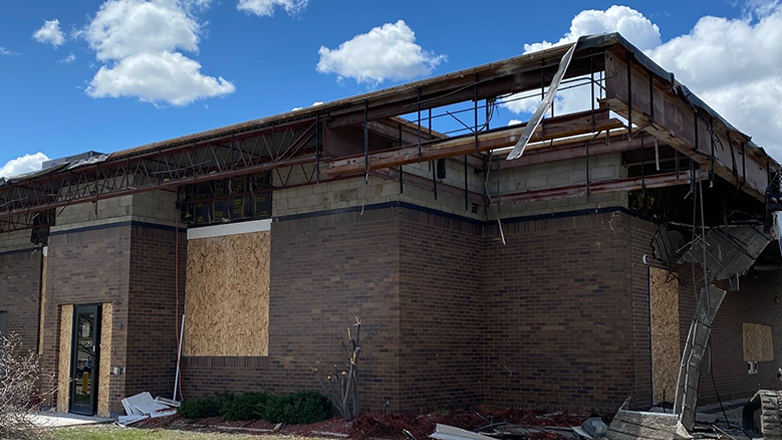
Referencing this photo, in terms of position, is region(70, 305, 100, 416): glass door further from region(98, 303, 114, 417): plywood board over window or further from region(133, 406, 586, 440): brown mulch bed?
region(133, 406, 586, 440): brown mulch bed

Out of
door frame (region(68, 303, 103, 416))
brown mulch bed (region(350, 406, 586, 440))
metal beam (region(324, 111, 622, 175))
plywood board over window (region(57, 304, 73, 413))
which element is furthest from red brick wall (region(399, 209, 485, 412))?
plywood board over window (region(57, 304, 73, 413))

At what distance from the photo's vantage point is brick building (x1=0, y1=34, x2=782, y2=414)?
14.8 m

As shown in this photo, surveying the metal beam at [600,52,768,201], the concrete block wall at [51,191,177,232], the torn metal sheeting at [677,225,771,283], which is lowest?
the torn metal sheeting at [677,225,771,283]

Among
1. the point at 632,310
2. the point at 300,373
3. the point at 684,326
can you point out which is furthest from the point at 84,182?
the point at 684,326

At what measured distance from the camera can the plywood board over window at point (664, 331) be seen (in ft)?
54.1

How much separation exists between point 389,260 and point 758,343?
13581 mm

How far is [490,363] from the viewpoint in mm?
17047

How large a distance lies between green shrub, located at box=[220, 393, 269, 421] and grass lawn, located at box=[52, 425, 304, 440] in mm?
1179

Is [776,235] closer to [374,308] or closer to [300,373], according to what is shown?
[374,308]

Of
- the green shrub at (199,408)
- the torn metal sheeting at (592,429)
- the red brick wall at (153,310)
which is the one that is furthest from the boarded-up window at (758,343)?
the red brick wall at (153,310)

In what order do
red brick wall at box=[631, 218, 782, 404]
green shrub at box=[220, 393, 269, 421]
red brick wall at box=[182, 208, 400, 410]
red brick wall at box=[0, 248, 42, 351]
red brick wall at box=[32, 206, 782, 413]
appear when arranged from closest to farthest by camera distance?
red brick wall at box=[182, 208, 400, 410]
red brick wall at box=[32, 206, 782, 413]
green shrub at box=[220, 393, 269, 421]
red brick wall at box=[631, 218, 782, 404]
red brick wall at box=[0, 248, 42, 351]

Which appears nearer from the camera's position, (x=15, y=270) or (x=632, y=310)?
(x=632, y=310)

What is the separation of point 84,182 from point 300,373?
7.09m

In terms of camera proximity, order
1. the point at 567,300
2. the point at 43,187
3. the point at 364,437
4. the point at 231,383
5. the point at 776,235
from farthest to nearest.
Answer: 1. the point at 43,187
2. the point at 231,383
3. the point at 567,300
4. the point at 776,235
5. the point at 364,437
